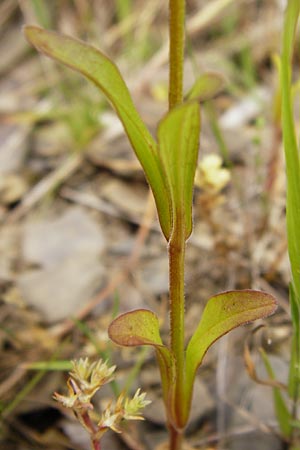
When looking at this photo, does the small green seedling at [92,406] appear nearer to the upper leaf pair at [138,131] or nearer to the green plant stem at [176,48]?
the upper leaf pair at [138,131]

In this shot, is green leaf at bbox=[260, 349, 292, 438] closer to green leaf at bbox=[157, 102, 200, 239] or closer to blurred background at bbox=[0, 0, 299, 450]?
blurred background at bbox=[0, 0, 299, 450]

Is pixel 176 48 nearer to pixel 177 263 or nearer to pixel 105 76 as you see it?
pixel 105 76

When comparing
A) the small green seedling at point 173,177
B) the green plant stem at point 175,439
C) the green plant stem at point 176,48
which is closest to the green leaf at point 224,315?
the small green seedling at point 173,177

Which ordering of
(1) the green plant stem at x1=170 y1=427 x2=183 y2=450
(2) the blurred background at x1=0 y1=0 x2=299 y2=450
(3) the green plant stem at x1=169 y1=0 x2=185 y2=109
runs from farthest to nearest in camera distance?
(2) the blurred background at x1=0 y1=0 x2=299 y2=450
(1) the green plant stem at x1=170 y1=427 x2=183 y2=450
(3) the green plant stem at x1=169 y1=0 x2=185 y2=109

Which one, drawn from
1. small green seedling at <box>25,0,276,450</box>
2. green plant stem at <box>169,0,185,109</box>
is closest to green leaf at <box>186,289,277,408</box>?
small green seedling at <box>25,0,276,450</box>

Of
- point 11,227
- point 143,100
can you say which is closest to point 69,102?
point 143,100

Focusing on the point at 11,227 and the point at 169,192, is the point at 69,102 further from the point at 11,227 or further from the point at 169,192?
the point at 169,192

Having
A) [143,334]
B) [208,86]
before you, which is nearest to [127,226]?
[143,334]
